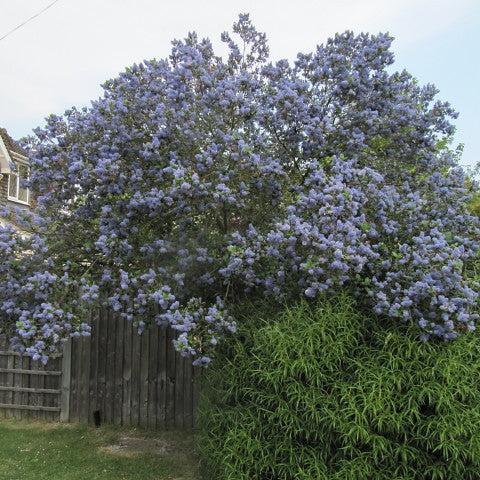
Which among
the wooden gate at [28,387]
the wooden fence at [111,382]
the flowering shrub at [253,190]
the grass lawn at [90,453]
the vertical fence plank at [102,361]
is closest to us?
the flowering shrub at [253,190]

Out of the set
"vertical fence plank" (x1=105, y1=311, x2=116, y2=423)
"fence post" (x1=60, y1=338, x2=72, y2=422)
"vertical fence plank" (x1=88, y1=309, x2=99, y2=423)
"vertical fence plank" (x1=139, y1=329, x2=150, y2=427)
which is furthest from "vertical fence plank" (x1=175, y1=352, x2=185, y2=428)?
"fence post" (x1=60, y1=338, x2=72, y2=422)

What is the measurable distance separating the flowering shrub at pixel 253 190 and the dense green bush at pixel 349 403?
28cm

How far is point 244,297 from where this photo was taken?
→ 232 inches

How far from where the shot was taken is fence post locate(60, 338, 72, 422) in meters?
8.30

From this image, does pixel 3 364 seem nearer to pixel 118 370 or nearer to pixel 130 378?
pixel 118 370

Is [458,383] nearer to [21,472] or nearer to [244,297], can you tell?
[244,297]

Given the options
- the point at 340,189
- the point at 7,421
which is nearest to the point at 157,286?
the point at 340,189

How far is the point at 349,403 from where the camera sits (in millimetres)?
4344

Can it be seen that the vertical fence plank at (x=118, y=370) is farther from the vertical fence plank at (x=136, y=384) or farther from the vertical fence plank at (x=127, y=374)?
the vertical fence plank at (x=136, y=384)

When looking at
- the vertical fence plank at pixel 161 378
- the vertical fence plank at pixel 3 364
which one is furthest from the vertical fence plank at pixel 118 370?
the vertical fence plank at pixel 3 364

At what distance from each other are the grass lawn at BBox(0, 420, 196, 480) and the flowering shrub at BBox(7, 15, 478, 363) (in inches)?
72.7

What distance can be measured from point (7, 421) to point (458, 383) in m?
6.79

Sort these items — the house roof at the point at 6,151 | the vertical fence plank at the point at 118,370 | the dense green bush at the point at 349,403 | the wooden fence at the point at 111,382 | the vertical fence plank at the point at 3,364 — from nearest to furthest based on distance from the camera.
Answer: the dense green bush at the point at 349,403
the wooden fence at the point at 111,382
the vertical fence plank at the point at 118,370
the vertical fence plank at the point at 3,364
the house roof at the point at 6,151

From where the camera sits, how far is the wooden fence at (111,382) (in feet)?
25.3
